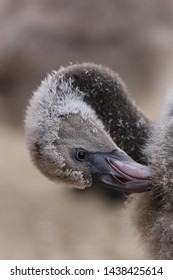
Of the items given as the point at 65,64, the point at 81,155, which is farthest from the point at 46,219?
the point at 81,155

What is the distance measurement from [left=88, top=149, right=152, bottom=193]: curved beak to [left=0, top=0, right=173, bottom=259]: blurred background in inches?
84.6

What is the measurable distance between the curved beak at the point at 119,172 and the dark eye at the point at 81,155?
0.01 metres

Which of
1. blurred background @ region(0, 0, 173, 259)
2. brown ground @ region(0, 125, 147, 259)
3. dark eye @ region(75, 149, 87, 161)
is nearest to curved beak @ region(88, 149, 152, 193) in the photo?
dark eye @ region(75, 149, 87, 161)

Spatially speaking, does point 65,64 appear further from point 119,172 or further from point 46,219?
point 119,172

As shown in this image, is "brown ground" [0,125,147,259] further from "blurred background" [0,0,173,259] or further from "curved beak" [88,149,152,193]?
"curved beak" [88,149,152,193]

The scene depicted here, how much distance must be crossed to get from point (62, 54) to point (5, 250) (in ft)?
3.81

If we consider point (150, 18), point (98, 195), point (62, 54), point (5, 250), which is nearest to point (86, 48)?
point (62, 54)

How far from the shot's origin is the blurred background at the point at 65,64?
13.5ft

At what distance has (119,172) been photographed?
1758 mm

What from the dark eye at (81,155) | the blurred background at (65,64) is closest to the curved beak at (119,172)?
the dark eye at (81,155)

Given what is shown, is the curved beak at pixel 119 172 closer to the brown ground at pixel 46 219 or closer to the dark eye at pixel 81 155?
the dark eye at pixel 81 155

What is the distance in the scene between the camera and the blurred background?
4.11 meters

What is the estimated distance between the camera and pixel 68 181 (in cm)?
176

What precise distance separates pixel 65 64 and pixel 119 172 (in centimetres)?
228
